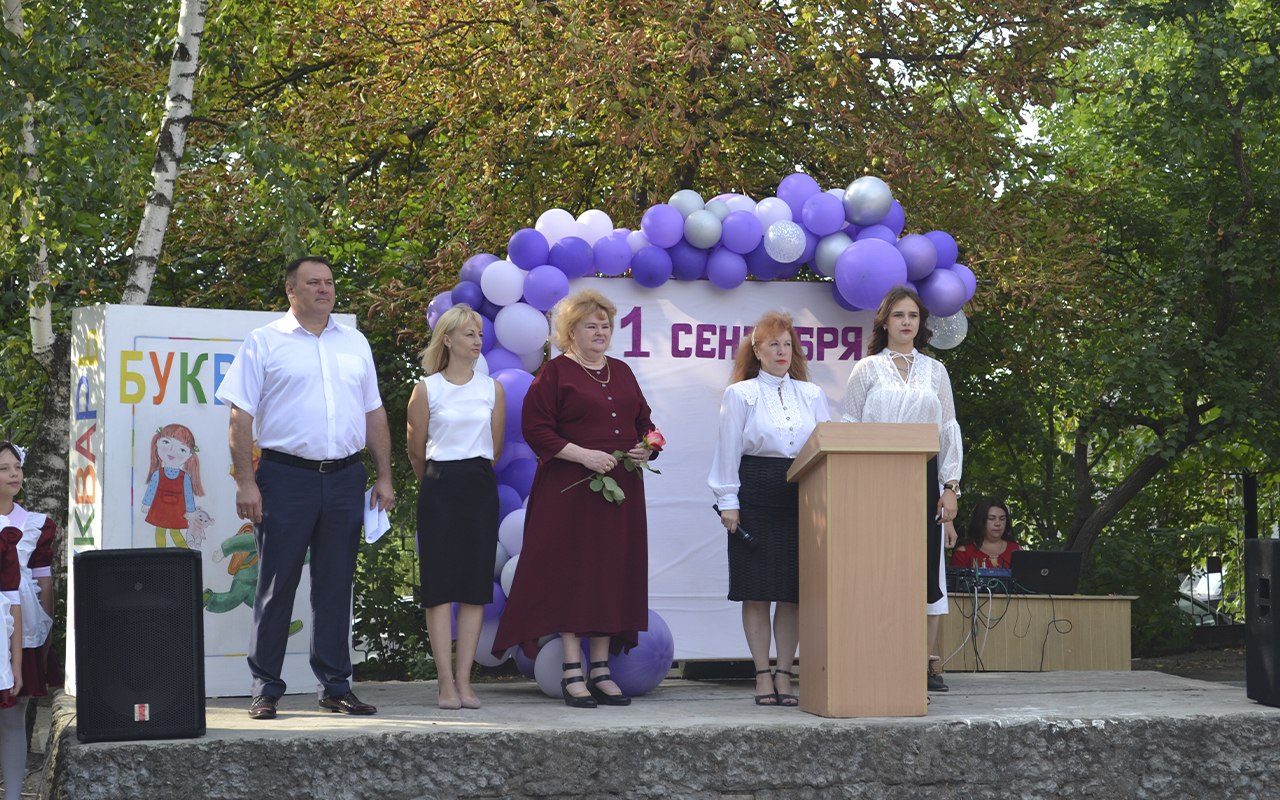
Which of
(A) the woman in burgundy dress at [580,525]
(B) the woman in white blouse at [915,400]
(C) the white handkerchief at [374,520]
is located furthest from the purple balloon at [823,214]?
(C) the white handkerchief at [374,520]

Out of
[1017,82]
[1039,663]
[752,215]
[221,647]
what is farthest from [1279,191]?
[221,647]

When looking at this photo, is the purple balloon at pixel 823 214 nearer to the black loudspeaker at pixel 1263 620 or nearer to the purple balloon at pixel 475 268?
the purple balloon at pixel 475 268

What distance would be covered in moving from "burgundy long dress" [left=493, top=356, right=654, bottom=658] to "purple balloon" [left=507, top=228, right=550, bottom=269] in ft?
3.61

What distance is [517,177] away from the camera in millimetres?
9062

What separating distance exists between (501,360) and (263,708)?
213cm

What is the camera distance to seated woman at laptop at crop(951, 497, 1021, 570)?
7215mm

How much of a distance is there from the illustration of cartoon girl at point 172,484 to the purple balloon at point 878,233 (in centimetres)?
325

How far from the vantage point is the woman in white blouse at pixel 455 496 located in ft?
15.5

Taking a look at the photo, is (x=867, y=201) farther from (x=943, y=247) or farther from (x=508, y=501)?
(x=508, y=501)

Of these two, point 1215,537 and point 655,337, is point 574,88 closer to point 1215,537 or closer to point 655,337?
point 655,337

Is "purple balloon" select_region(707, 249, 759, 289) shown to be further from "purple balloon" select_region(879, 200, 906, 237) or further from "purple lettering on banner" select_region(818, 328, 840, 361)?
"purple balloon" select_region(879, 200, 906, 237)

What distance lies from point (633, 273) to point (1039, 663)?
306cm

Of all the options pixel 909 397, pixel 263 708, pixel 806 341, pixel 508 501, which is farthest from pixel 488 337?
pixel 263 708

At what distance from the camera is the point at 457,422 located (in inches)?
188
